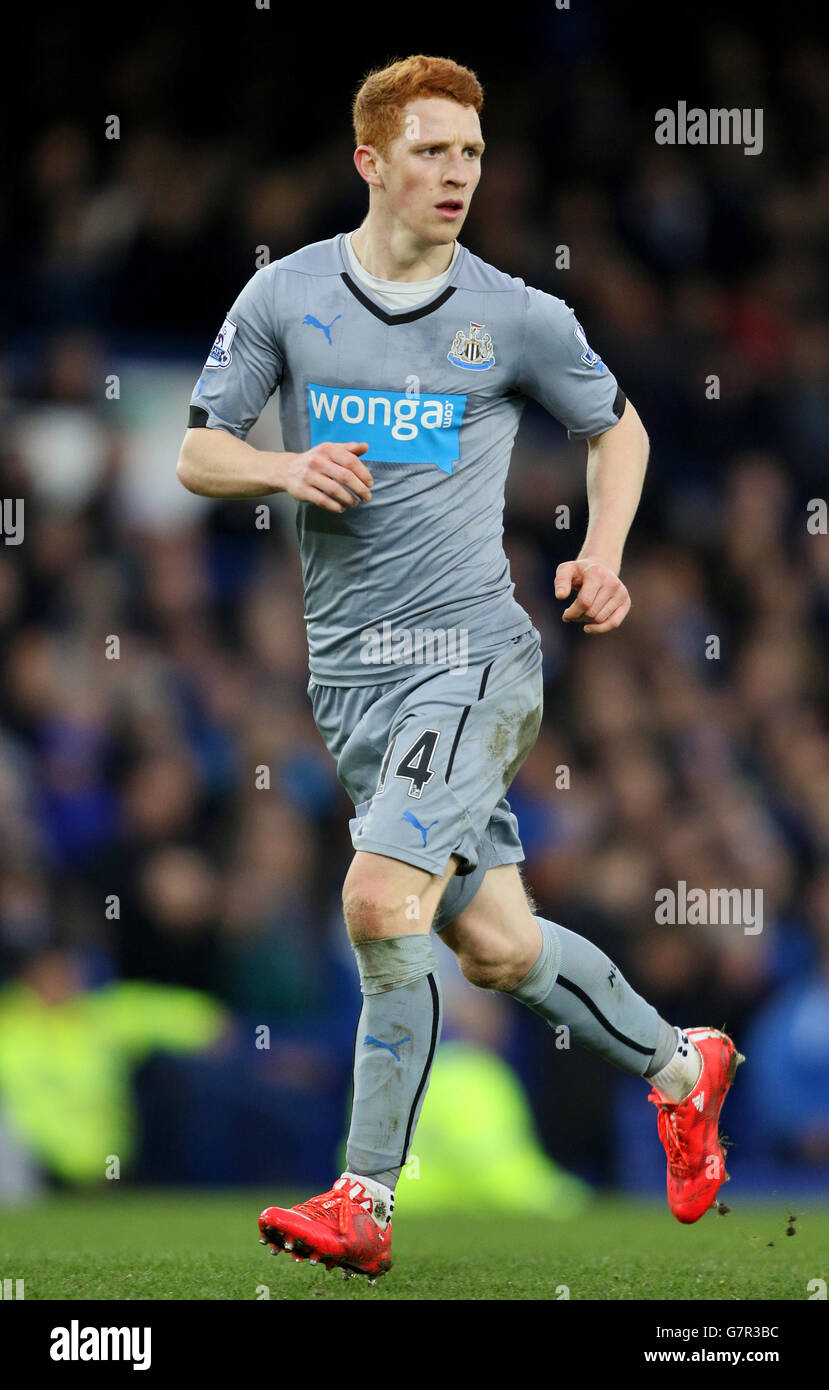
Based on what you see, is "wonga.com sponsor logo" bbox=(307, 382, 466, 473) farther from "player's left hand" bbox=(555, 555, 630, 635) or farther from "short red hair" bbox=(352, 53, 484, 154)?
"short red hair" bbox=(352, 53, 484, 154)

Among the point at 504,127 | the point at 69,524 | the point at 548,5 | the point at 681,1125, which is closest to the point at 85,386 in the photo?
the point at 69,524

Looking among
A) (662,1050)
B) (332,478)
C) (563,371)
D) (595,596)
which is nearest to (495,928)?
(662,1050)

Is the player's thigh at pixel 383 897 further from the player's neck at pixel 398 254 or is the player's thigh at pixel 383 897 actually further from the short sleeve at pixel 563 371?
the player's neck at pixel 398 254

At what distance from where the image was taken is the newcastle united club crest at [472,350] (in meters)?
4.10

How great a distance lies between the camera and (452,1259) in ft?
14.5

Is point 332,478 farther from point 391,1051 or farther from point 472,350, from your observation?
point 391,1051

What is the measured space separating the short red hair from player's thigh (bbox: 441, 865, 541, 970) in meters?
1.64

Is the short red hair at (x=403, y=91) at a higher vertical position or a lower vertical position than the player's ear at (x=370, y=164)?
higher

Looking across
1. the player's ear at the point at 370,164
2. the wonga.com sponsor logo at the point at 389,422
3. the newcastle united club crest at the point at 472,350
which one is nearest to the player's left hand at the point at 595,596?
the wonga.com sponsor logo at the point at 389,422

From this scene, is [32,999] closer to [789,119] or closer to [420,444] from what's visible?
[420,444]

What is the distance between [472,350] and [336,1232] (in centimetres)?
190

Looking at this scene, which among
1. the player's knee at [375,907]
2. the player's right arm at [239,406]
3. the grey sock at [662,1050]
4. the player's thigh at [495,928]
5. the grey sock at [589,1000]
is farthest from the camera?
the grey sock at [662,1050]

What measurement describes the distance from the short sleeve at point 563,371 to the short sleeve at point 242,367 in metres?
0.57

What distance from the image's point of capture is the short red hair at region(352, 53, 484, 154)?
4004mm
